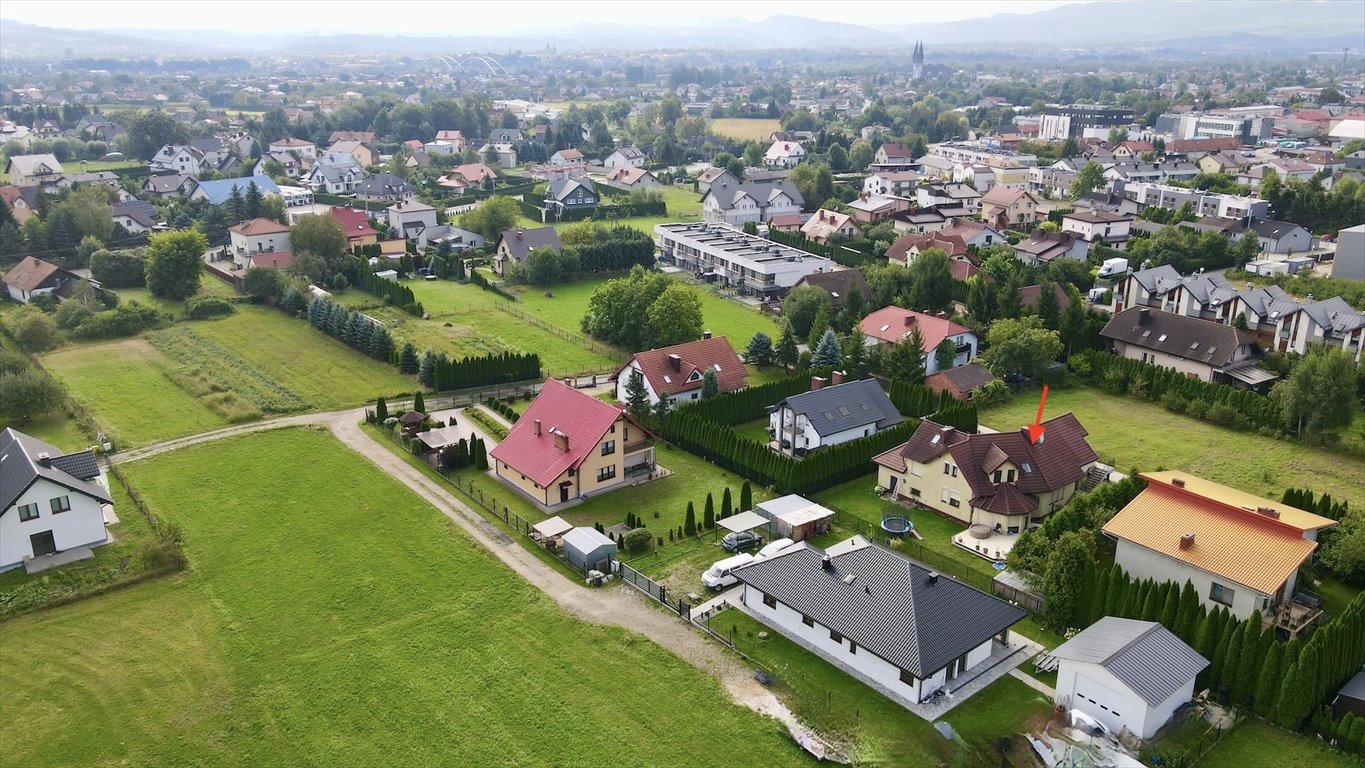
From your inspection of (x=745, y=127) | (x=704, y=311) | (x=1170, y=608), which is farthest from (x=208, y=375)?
(x=745, y=127)

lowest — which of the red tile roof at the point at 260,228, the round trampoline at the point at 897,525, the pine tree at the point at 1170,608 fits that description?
the round trampoline at the point at 897,525

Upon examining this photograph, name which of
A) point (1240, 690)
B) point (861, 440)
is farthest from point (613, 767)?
point (861, 440)

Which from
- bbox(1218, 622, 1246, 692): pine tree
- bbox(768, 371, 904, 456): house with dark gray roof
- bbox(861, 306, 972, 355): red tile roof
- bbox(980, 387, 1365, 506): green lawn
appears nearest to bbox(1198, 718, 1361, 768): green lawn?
bbox(1218, 622, 1246, 692): pine tree

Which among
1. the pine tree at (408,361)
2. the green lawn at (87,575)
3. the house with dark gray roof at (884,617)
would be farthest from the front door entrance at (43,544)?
the house with dark gray roof at (884,617)

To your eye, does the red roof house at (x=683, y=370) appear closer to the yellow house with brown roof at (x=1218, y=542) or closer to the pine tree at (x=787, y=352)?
the pine tree at (x=787, y=352)

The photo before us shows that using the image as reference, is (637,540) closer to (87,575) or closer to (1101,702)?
(1101,702)
